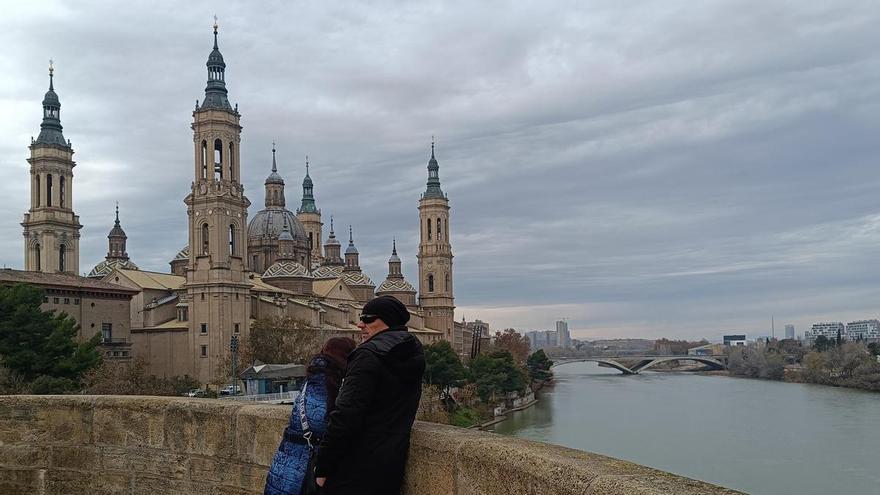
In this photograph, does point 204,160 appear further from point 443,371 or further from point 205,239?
point 443,371

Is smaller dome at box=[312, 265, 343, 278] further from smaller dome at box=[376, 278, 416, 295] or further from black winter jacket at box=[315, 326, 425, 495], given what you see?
black winter jacket at box=[315, 326, 425, 495]

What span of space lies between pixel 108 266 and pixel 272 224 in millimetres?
15155

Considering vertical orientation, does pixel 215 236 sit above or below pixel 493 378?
above

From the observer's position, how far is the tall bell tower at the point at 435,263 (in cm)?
8850

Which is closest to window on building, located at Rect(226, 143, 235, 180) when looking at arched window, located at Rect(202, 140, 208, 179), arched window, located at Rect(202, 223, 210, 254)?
arched window, located at Rect(202, 140, 208, 179)

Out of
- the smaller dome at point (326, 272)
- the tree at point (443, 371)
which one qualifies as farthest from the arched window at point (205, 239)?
the smaller dome at point (326, 272)

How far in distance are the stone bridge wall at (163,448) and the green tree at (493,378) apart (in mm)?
56216

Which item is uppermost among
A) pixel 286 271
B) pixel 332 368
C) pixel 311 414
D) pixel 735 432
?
pixel 286 271

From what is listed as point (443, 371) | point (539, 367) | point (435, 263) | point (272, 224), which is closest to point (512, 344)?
point (539, 367)

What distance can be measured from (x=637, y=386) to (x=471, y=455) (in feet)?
297

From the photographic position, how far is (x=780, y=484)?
32.5 m

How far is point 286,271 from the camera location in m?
69.3

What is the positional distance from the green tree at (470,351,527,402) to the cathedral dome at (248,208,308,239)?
23.5m

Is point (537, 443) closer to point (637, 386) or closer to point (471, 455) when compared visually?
point (471, 455)
